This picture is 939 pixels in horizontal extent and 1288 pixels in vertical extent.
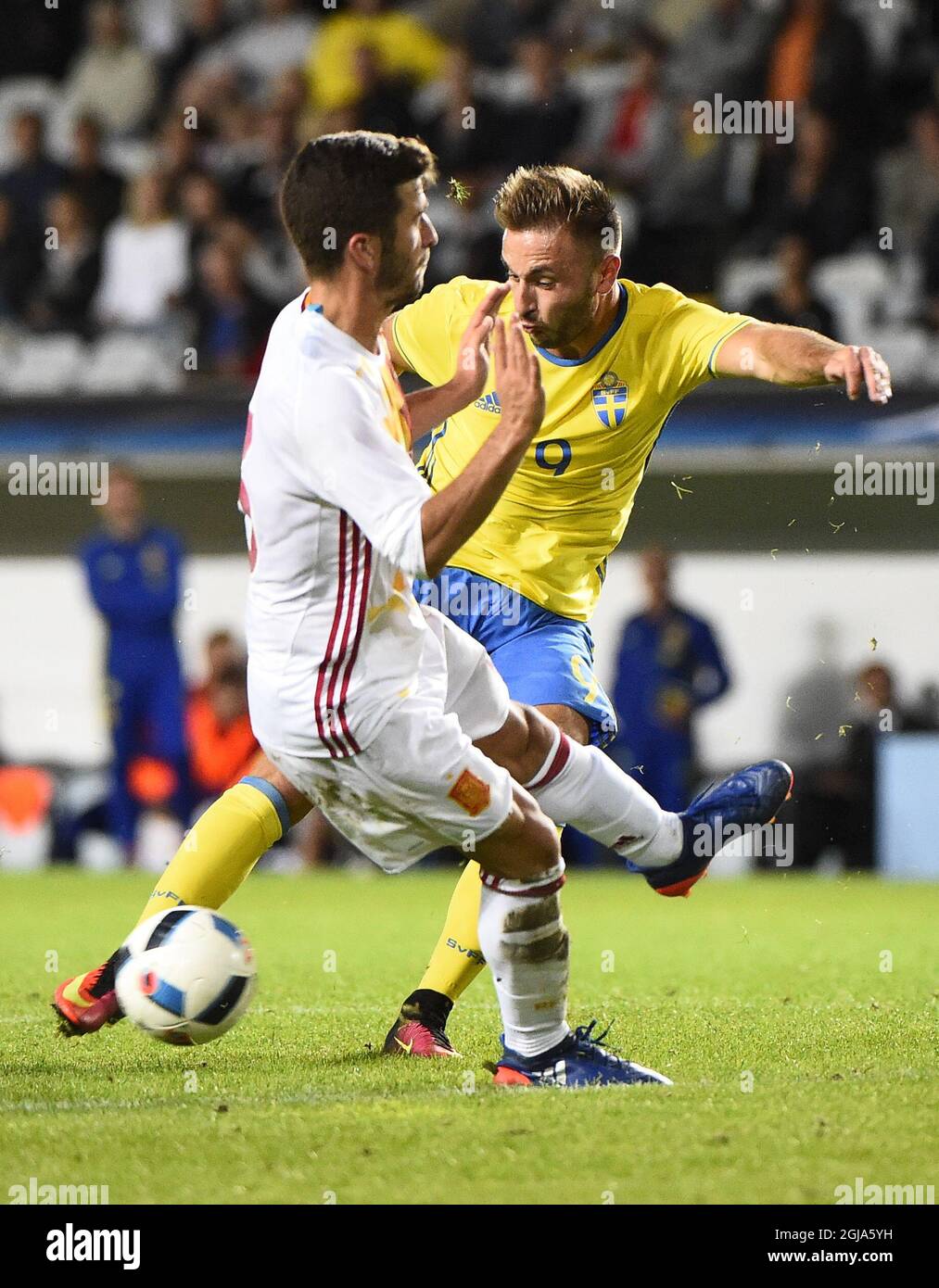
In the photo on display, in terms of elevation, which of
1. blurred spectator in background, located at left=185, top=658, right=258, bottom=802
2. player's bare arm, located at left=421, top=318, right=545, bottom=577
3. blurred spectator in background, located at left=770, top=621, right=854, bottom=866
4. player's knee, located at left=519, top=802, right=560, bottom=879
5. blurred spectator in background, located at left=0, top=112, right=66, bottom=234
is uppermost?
player's bare arm, located at left=421, top=318, right=545, bottom=577

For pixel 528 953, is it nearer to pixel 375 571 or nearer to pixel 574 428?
pixel 375 571

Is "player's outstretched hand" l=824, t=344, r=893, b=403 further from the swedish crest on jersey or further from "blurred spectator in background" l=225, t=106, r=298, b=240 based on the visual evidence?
"blurred spectator in background" l=225, t=106, r=298, b=240

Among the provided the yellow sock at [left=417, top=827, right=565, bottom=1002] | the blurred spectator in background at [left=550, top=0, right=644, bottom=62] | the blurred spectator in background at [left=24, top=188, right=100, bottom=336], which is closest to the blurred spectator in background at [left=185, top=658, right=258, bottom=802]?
the blurred spectator in background at [left=24, top=188, right=100, bottom=336]

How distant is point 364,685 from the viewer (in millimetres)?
3682

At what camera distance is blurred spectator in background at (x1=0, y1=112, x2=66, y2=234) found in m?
13.4

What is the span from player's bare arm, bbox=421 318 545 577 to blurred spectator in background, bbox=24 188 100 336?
32.7 feet

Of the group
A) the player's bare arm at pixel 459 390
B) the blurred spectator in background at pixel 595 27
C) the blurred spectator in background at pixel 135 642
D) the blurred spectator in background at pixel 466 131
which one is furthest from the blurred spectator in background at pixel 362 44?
the player's bare arm at pixel 459 390

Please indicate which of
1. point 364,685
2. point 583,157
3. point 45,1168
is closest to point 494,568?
point 364,685

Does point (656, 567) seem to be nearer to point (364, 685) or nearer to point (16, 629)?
point (16, 629)

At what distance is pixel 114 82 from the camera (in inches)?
567

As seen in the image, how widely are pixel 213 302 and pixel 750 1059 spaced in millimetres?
9019

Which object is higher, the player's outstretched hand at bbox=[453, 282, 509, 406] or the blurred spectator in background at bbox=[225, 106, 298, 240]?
the player's outstretched hand at bbox=[453, 282, 509, 406]

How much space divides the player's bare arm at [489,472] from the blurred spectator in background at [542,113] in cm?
920

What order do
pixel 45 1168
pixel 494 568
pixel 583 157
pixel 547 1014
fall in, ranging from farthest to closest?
pixel 583 157 → pixel 494 568 → pixel 547 1014 → pixel 45 1168
